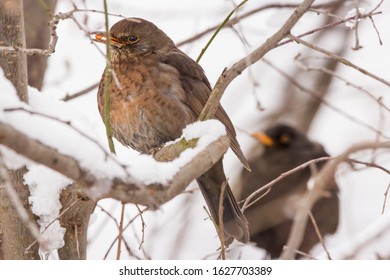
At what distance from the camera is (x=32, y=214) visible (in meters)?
3.05

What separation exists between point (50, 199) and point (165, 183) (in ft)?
2.97

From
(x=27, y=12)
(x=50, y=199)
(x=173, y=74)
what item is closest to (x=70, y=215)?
(x=50, y=199)

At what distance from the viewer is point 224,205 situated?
3.84 meters

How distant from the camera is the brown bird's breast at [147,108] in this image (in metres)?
3.87

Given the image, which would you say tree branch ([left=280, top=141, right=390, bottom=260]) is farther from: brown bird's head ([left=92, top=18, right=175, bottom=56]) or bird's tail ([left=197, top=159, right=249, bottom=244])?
brown bird's head ([left=92, top=18, right=175, bottom=56])

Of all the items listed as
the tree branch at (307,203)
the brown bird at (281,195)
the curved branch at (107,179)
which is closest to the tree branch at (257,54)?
the curved branch at (107,179)

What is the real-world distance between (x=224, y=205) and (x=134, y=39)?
3.58ft

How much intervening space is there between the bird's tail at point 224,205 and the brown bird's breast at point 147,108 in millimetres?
288

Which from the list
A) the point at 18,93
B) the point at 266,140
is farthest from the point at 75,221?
the point at 266,140

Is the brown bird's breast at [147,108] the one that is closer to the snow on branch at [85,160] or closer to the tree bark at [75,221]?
the tree bark at [75,221]

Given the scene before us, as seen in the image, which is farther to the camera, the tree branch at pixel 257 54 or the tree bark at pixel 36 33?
the tree bark at pixel 36 33

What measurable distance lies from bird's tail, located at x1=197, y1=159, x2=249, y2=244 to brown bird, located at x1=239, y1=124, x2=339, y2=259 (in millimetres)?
2612

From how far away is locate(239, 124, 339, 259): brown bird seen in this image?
6645 mm
